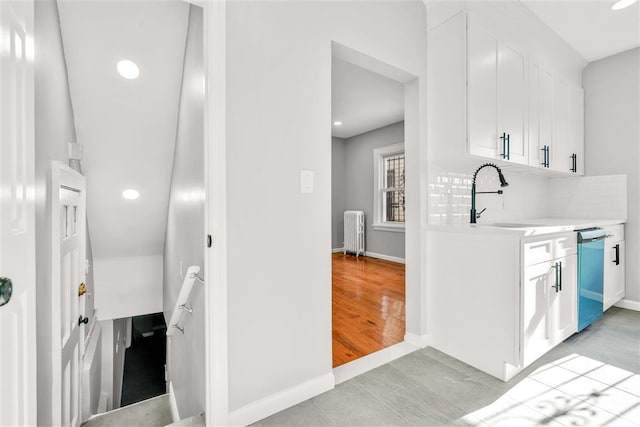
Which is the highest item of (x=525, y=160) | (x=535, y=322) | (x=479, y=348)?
(x=525, y=160)

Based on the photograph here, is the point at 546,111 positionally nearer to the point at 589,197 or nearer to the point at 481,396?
the point at 589,197

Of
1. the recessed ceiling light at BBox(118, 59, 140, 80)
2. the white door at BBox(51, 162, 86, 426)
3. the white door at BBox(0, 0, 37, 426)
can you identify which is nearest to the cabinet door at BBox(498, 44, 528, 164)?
the white door at BBox(0, 0, 37, 426)

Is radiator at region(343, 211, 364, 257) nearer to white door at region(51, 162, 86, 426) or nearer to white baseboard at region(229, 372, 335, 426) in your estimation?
white baseboard at region(229, 372, 335, 426)

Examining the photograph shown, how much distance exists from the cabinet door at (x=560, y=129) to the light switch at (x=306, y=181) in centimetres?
256

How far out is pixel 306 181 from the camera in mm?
1646

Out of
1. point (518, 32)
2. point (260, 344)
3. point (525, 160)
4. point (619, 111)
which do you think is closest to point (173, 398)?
point (260, 344)

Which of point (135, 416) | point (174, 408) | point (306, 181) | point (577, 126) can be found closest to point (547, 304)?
point (306, 181)

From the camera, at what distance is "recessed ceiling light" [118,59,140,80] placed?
2.15 metres

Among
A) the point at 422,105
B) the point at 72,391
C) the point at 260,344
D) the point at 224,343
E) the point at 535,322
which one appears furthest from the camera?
the point at 422,105

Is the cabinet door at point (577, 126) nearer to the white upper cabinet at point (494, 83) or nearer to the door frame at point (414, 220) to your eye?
the white upper cabinet at point (494, 83)

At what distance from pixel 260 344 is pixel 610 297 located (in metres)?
3.36

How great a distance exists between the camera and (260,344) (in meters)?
1.48

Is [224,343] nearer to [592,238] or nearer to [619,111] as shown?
[592,238]

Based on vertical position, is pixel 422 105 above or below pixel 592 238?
above
